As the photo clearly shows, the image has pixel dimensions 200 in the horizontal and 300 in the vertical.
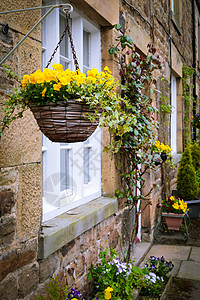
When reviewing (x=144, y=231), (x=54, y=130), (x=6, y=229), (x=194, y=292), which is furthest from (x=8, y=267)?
(x=144, y=231)

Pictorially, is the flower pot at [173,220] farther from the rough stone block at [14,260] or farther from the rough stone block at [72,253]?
the rough stone block at [14,260]

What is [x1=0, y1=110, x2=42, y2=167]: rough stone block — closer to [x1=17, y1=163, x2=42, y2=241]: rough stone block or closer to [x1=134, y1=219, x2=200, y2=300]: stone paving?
[x1=17, y1=163, x2=42, y2=241]: rough stone block

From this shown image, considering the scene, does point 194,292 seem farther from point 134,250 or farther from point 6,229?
point 6,229

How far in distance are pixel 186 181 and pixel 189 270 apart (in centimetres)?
280

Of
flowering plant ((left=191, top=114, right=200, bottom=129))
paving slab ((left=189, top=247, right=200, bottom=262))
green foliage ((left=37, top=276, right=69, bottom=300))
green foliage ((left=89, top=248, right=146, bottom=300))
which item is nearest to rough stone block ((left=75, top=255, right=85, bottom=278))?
green foliage ((left=89, top=248, right=146, bottom=300))

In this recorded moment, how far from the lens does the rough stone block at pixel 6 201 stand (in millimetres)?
2041

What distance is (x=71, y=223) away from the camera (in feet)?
9.11

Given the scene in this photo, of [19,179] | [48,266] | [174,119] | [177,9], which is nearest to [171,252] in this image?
[48,266]

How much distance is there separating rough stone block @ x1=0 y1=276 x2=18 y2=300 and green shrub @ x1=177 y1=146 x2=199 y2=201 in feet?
17.1

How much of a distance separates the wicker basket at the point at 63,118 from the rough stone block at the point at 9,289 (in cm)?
89

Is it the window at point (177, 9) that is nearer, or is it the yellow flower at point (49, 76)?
the yellow flower at point (49, 76)

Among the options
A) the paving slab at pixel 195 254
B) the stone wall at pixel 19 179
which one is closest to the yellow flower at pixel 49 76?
the stone wall at pixel 19 179

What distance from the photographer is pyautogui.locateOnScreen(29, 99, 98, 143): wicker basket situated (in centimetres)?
195

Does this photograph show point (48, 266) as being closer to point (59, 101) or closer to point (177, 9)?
point (59, 101)
